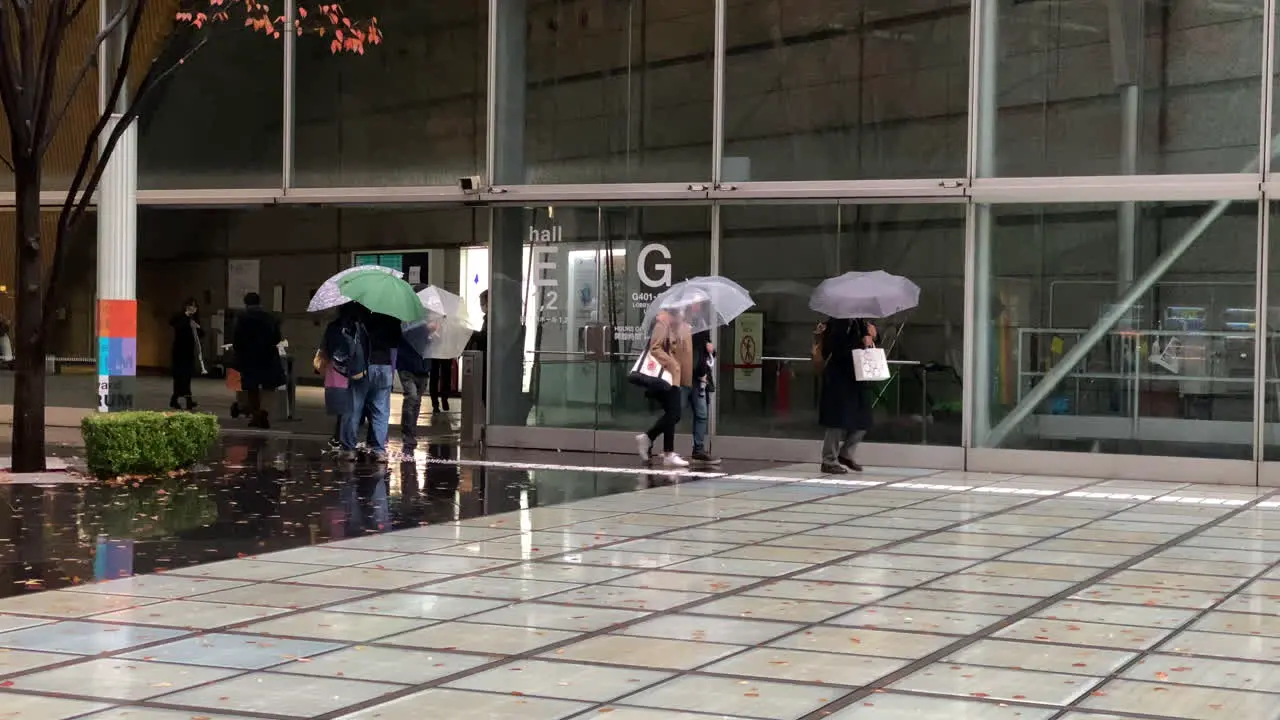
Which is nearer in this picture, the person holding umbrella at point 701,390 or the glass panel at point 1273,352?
the glass panel at point 1273,352

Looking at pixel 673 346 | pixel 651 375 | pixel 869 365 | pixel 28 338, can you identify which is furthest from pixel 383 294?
pixel 869 365

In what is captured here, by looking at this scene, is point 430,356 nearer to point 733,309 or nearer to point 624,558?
point 733,309

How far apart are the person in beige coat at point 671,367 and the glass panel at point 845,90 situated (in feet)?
7.60

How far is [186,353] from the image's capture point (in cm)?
2020

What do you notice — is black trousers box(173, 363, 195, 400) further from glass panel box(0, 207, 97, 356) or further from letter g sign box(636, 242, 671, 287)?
letter g sign box(636, 242, 671, 287)

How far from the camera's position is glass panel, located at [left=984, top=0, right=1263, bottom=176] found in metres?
15.7

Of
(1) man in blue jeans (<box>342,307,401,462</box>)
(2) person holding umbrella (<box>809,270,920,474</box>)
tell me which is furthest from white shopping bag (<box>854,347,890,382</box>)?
(1) man in blue jeans (<box>342,307,401,462</box>)

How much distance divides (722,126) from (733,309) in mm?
2823

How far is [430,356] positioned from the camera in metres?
16.7

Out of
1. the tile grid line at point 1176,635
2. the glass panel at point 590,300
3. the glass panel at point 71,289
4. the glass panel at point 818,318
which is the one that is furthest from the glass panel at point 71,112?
the tile grid line at point 1176,635

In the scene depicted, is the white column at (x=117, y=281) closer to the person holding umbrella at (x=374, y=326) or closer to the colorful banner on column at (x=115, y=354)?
the colorful banner on column at (x=115, y=354)

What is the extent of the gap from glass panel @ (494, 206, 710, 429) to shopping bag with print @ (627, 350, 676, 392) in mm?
2095

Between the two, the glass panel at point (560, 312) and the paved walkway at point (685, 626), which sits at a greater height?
the glass panel at point (560, 312)

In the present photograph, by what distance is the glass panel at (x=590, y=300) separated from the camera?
17.9 meters
